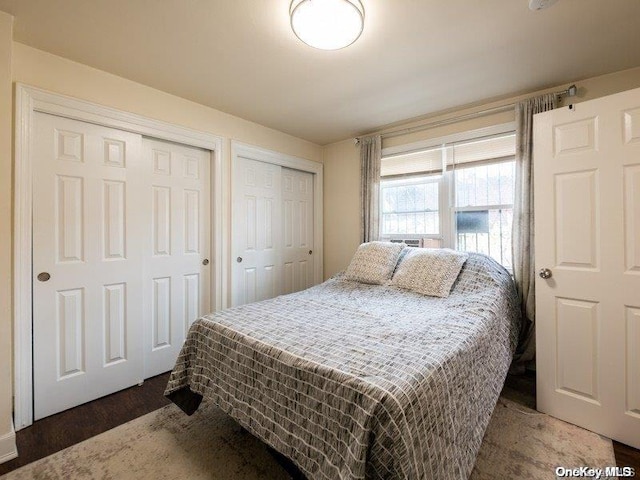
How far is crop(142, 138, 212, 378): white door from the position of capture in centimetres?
245

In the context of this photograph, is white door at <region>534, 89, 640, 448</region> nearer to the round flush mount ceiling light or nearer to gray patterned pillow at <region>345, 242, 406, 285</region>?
gray patterned pillow at <region>345, 242, 406, 285</region>

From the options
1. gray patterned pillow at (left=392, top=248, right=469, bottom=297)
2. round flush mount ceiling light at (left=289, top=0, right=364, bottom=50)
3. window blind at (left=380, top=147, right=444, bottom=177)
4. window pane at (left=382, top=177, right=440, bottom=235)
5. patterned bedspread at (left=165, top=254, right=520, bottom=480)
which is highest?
round flush mount ceiling light at (left=289, top=0, right=364, bottom=50)

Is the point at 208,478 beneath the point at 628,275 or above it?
beneath

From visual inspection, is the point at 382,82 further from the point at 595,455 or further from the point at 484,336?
the point at 595,455

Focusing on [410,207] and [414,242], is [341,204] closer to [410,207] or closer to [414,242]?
[410,207]

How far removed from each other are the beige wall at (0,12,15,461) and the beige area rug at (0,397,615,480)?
24cm

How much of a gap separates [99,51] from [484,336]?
115 inches

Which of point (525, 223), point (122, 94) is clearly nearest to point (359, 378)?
point (525, 223)

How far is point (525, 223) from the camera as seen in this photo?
2.37m

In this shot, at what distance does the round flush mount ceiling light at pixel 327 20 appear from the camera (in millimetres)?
1409

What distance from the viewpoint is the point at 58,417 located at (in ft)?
6.35

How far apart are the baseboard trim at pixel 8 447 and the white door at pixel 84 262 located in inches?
14.0

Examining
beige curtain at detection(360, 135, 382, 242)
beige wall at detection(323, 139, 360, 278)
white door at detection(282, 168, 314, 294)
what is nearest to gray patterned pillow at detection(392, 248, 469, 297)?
beige curtain at detection(360, 135, 382, 242)

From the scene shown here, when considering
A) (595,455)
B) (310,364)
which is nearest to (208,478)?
(310,364)
